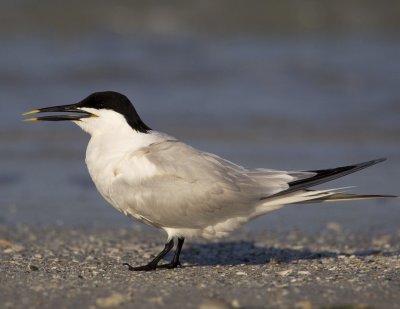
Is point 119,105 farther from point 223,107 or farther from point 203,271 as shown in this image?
point 223,107

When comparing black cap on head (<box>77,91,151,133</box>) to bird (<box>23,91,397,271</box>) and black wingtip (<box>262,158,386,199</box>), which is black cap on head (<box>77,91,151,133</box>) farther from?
black wingtip (<box>262,158,386,199</box>)

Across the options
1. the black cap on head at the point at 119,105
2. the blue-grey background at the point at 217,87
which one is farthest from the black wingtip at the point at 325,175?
the blue-grey background at the point at 217,87

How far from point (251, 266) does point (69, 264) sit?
1.15 m

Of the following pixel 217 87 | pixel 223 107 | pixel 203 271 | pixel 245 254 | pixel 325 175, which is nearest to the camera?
pixel 325 175

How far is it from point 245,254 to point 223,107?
5369 millimetres

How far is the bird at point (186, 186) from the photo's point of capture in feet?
16.1

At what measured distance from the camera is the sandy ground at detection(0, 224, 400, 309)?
401 cm

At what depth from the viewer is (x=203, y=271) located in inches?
197

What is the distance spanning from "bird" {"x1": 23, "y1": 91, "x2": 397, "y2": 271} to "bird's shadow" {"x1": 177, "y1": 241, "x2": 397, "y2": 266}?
59 centimetres

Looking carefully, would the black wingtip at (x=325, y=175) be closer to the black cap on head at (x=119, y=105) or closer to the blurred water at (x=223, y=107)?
the black cap on head at (x=119, y=105)

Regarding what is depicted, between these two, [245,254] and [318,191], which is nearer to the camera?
[318,191]

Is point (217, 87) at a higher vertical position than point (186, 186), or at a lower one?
higher

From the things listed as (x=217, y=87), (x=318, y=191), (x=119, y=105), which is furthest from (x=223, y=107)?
(x=318, y=191)

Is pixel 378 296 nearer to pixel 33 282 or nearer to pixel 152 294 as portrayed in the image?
pixel 152 294
